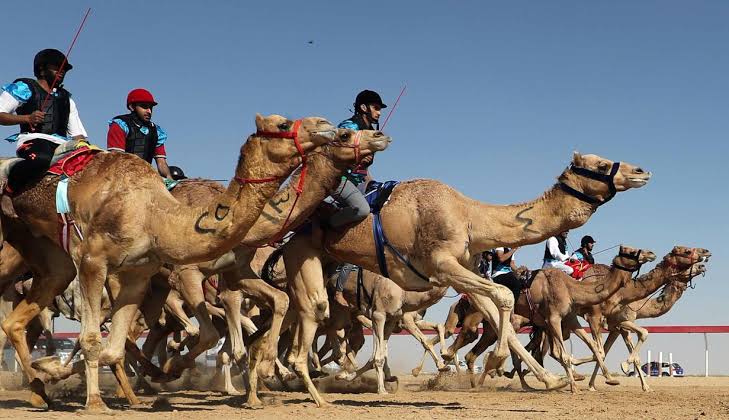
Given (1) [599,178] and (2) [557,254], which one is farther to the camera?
(2) [557,254]

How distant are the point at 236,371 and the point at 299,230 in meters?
4.17

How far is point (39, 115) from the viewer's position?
30.8ft

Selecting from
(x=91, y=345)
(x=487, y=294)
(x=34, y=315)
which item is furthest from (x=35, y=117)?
(x=487, y=294)

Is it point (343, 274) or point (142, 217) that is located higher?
point (343, 274)

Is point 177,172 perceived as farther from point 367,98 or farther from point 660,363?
point 660,363

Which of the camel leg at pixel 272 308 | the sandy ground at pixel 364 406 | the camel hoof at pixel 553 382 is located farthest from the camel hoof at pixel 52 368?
the camel hoof at pixel 553 382

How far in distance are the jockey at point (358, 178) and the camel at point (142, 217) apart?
2203mm

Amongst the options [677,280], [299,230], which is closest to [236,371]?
[299,230]

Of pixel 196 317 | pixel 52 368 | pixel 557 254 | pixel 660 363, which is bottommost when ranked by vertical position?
pixel 52 368

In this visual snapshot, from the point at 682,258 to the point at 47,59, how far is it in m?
12.7

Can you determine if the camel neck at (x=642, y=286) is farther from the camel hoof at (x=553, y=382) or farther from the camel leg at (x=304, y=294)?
the camel leg at (x=304, y=294)

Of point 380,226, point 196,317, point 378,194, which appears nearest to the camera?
point 196,317

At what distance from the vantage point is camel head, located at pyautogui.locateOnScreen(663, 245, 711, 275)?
18375 mm

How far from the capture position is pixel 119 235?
868cm
